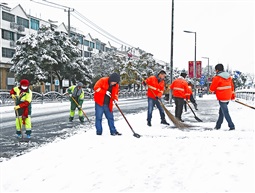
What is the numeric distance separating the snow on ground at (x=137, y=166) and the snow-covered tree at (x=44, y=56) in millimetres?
24830

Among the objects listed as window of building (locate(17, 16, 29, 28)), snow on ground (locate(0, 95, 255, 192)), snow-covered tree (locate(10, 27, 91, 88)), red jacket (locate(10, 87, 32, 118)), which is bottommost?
snow on ground (locate(0, 95, 255, 192))

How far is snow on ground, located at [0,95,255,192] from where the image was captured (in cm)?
356

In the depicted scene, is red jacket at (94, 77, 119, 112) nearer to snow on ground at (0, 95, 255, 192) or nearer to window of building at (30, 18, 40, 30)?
snow on ground at (0, 95, 255, 192)

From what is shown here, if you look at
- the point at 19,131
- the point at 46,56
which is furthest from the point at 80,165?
the point at 46,56

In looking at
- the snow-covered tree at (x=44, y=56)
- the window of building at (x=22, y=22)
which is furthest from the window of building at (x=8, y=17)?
the snow-covered tree at (x=44, y=56)

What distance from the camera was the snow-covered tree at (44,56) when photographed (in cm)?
2945

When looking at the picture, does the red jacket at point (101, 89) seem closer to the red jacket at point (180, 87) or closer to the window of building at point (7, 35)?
the red jacket at point (180, 87)

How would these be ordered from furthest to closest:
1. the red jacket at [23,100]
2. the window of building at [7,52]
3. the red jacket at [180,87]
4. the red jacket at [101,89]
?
the window of building at [7,52]
the red jacket at [180,87]
the red jacket at [23,100]
the red jacket at [101,89]

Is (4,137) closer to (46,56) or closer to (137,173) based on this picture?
(137,173)

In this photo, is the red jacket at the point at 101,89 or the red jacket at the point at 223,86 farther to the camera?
the red jacket at the point at 223,86

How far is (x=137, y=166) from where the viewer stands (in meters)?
4.29

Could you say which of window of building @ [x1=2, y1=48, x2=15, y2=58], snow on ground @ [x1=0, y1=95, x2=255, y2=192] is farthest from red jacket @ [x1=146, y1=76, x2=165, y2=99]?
window of building @ [x1=2, y1=48, x2=15, y2=58]

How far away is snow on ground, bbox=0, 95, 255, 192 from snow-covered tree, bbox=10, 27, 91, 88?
24.8 meters

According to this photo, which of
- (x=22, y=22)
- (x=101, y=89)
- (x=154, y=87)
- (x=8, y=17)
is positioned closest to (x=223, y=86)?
(x=154, y=87)
